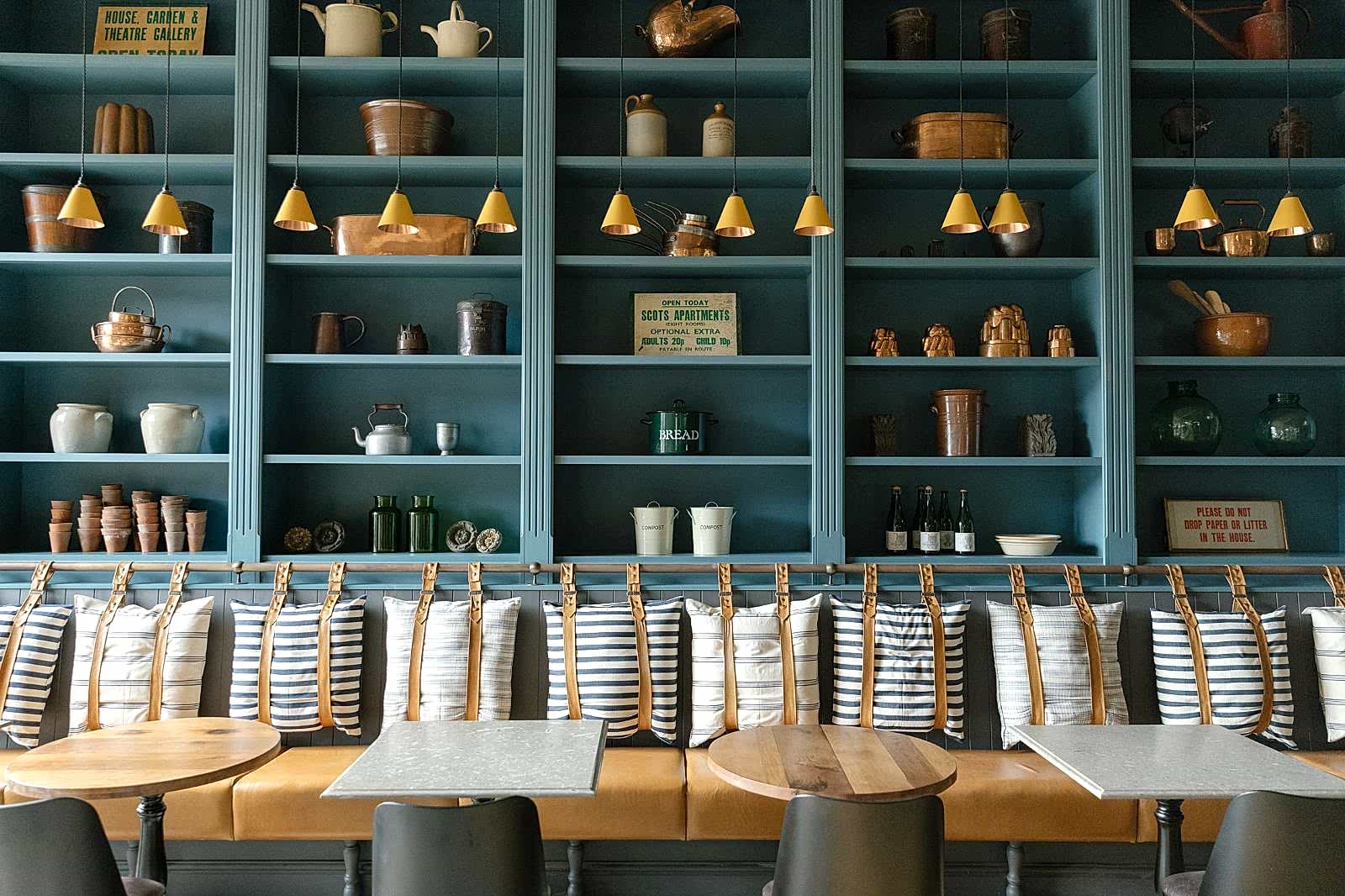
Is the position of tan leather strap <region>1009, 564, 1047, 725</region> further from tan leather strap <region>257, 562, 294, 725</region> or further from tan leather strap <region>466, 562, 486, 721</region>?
tan leather strap <region>257, 562, 294, 725</region>

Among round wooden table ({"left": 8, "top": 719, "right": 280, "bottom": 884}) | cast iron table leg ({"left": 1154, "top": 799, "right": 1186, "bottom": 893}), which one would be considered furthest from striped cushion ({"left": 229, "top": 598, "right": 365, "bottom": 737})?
cast iron table leg ({"left": 1154, "top": 799, "right": 1186, "bottom": 893})

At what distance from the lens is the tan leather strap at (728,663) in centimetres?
329

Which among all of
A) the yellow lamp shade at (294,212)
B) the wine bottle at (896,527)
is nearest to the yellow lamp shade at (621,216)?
the yellow lamp shade at (294,212)

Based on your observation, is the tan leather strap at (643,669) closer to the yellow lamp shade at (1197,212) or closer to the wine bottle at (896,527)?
the wine bottle at (896,527)

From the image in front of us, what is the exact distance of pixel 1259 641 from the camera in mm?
3316

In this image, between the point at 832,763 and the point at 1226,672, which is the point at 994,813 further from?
the point at 1226,672

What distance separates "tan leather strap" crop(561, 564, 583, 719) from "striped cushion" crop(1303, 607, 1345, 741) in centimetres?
253

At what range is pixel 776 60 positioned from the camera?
3648mm

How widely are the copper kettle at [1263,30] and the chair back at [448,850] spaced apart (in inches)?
146

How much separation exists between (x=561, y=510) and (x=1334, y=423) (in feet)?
10.4

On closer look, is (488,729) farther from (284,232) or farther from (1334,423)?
(1334,423)

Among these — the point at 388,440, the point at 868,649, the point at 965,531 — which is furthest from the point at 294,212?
the point at 965,531

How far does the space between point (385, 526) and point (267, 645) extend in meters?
0.65

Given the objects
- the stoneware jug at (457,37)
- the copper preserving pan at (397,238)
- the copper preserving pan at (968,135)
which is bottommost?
the copper preserving pan at (397,238)
